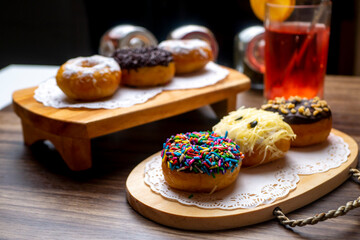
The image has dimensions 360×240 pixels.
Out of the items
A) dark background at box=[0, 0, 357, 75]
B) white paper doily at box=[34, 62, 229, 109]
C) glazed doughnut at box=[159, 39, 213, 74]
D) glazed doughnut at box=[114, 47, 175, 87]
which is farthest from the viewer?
dark background at box=[0, 0, 357, 75]

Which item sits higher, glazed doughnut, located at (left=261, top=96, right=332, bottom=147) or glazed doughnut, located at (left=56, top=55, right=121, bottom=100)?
A: glazed doughnut, located at (left=56, top=55, right=121, bottom=100)

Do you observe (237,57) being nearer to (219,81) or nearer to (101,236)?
(219,81)

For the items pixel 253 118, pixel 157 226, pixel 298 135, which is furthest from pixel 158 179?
pixel 298 135

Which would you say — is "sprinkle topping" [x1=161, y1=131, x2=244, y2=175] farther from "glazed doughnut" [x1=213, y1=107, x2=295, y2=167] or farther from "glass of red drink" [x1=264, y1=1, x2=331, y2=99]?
"glass of red drink" [x1=264, y1=1, x2=331, y2=99]

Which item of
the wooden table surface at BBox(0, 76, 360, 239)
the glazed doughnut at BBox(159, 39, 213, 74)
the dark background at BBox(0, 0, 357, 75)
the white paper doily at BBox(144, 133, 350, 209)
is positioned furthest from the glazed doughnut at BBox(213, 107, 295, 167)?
the dark background at BBox(0, 0, 357, 75)

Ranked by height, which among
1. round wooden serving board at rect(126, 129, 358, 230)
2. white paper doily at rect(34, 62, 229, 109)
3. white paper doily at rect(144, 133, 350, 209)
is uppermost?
white paper doily at rect(34, 62, 229, 109)

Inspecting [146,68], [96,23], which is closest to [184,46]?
[146,68]

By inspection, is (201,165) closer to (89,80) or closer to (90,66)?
(89,80)
